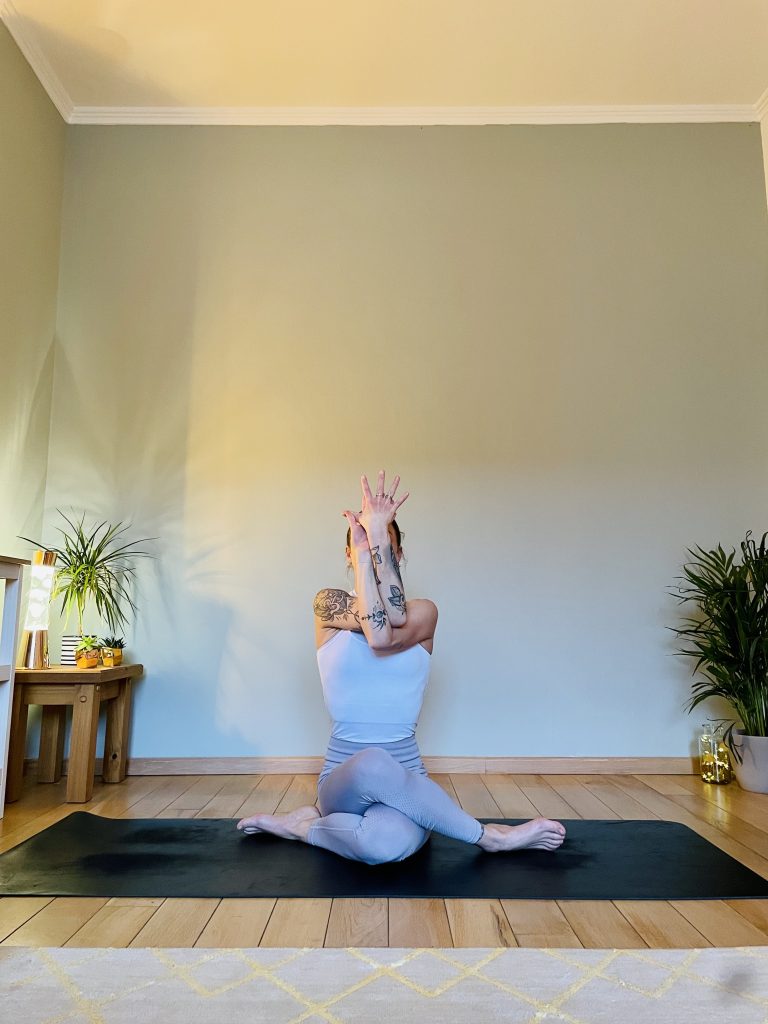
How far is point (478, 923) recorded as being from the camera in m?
1.76

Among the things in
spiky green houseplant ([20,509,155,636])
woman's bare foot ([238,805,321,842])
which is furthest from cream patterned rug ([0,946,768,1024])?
spiky green houseplant ([20,509,155,636])

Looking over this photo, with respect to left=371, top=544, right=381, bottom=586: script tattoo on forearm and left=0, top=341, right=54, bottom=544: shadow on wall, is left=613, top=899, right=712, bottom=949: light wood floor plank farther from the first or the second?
left=0, top=341, right=54, bottom=544: shadow on wall

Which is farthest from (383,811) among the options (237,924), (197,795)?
(197,795)

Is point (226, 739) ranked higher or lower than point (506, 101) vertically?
lower

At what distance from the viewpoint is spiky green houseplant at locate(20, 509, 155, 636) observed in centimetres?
360

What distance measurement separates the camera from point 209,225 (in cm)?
417

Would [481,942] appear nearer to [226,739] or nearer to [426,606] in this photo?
[426,606]

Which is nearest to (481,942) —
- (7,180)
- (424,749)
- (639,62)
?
(424,749)

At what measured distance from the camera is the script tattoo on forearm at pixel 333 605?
250 cm

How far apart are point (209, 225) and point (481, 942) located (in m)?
3.70

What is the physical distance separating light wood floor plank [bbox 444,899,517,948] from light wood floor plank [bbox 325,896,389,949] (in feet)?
0.50

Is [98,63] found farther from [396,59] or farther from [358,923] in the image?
[358,923]

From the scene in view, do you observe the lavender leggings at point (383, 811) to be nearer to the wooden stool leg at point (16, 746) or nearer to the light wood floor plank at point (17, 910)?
the light wood floor plank at point (17, 910)

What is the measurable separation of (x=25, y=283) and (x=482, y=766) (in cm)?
321
